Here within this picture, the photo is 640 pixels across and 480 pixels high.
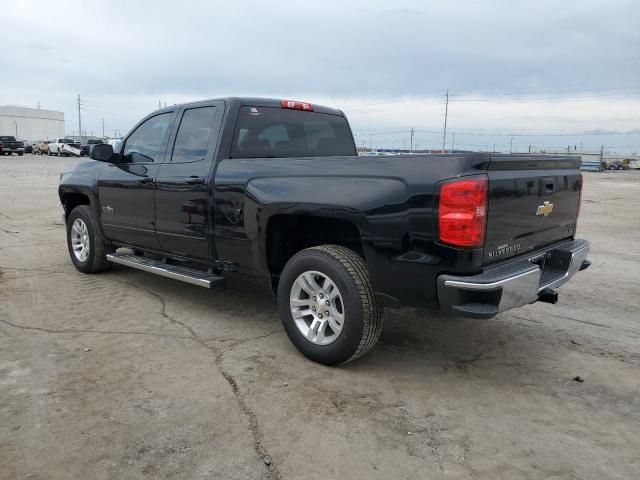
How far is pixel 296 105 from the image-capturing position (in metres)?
5.08

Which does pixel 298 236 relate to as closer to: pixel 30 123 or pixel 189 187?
pixel 189 187

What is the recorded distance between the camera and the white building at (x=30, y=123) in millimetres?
108438

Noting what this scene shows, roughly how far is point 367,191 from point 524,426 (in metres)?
1.63

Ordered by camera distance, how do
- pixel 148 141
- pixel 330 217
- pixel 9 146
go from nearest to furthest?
pixel 330 217
pixel 148 141
pixel 9 146

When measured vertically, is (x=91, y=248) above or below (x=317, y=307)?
Answer: below

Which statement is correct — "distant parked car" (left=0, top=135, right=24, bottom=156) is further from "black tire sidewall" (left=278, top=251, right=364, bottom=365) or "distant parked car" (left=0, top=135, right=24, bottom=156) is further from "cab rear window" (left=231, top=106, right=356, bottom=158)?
"black tire sidewall" (left=278, top=251, right=364, bottom=365)

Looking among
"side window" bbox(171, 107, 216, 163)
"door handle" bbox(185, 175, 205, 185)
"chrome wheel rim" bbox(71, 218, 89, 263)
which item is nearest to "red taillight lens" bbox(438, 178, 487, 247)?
"door handle" bbox(185, 175, 205, 185)

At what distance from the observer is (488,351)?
4074mm

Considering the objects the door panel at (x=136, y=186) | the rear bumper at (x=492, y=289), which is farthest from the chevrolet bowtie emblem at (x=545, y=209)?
the door panel at (x=136, y=186)

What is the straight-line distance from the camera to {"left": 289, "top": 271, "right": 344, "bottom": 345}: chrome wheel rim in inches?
142

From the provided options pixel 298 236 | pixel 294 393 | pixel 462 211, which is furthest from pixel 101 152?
pixel 462 211

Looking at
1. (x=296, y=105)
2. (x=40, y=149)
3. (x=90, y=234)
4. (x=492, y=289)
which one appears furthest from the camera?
(x=40, y=149)

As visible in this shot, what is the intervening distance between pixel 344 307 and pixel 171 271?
199 centimetres

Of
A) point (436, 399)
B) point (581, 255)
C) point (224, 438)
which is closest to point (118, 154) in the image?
point (224, 438)
